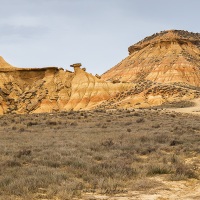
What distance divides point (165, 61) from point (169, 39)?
34.7 feet

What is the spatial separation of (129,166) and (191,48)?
89921 millimetres

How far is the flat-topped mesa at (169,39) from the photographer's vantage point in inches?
3671

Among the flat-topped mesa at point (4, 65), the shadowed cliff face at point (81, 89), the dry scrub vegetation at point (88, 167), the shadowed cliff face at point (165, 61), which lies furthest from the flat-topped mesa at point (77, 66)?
the dry scrub vegetation at point (88, 167)

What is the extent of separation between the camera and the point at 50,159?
10.9m

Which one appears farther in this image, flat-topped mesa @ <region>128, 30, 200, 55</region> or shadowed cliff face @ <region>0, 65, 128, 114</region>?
flat-topped mesa @ <region>128, 30, 200, 55</region>

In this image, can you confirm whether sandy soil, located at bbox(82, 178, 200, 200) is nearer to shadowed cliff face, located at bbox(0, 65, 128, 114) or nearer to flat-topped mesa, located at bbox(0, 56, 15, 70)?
shadowed cliff face, located at bbox(0, 65, 128, 114)

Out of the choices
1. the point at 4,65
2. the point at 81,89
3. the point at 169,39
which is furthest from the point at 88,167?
the point at 169,39

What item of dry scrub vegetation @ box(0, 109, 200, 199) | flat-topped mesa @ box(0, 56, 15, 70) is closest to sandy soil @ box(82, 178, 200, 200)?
dry scrub vegetation @ box(0, 109, 200, 199)

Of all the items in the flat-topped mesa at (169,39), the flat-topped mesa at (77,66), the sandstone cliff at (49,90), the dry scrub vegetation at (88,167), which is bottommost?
the dry scrub vegetation at (88,167)

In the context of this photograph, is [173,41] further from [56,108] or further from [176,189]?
[176,189]

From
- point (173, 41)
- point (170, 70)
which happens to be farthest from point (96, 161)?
point (173, 41)

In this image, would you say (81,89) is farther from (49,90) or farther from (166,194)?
(166,194)

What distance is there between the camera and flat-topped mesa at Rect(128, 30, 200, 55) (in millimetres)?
93250

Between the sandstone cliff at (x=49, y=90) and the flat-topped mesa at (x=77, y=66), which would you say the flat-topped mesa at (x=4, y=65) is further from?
the flat-topped mesa at (x=77, y=66)
